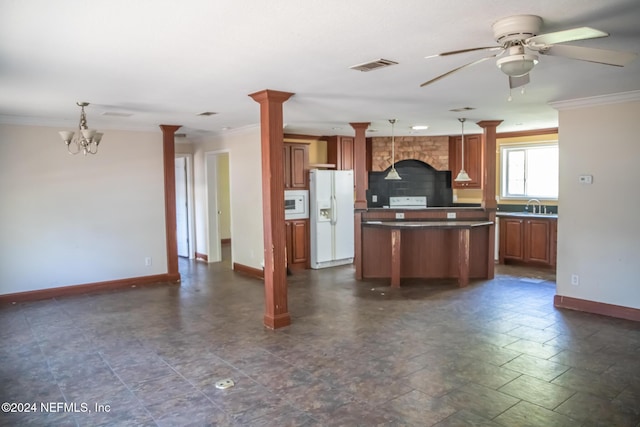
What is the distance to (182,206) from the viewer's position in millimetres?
9422

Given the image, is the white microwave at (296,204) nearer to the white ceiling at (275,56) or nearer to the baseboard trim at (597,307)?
the white ceiling at (275,56)

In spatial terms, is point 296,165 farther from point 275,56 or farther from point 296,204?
point 275,56

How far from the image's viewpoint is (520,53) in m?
2.42

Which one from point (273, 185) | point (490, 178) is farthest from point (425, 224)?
point (273, 185)

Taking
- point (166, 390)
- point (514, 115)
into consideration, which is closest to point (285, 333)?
point (166, 390)

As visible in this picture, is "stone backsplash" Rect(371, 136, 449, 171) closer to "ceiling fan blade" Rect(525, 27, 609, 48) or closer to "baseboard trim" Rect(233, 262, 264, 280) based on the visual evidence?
"baseboard trim" Rect(233, 262, 264, 280)

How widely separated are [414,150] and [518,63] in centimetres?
678

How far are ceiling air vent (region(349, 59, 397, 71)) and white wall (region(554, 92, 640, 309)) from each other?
2.89 metres

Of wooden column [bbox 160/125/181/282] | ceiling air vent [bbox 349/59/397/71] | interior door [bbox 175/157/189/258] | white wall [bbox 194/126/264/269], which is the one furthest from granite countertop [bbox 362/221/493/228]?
interior door [bbox 175/157/189/258]

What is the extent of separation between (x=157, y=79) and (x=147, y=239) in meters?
3.79

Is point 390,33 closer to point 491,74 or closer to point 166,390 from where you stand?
point 491,74

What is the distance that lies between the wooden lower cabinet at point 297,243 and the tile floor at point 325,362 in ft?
5.99

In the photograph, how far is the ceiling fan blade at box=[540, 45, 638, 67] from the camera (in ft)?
7.52

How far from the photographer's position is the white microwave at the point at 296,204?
7809mm
